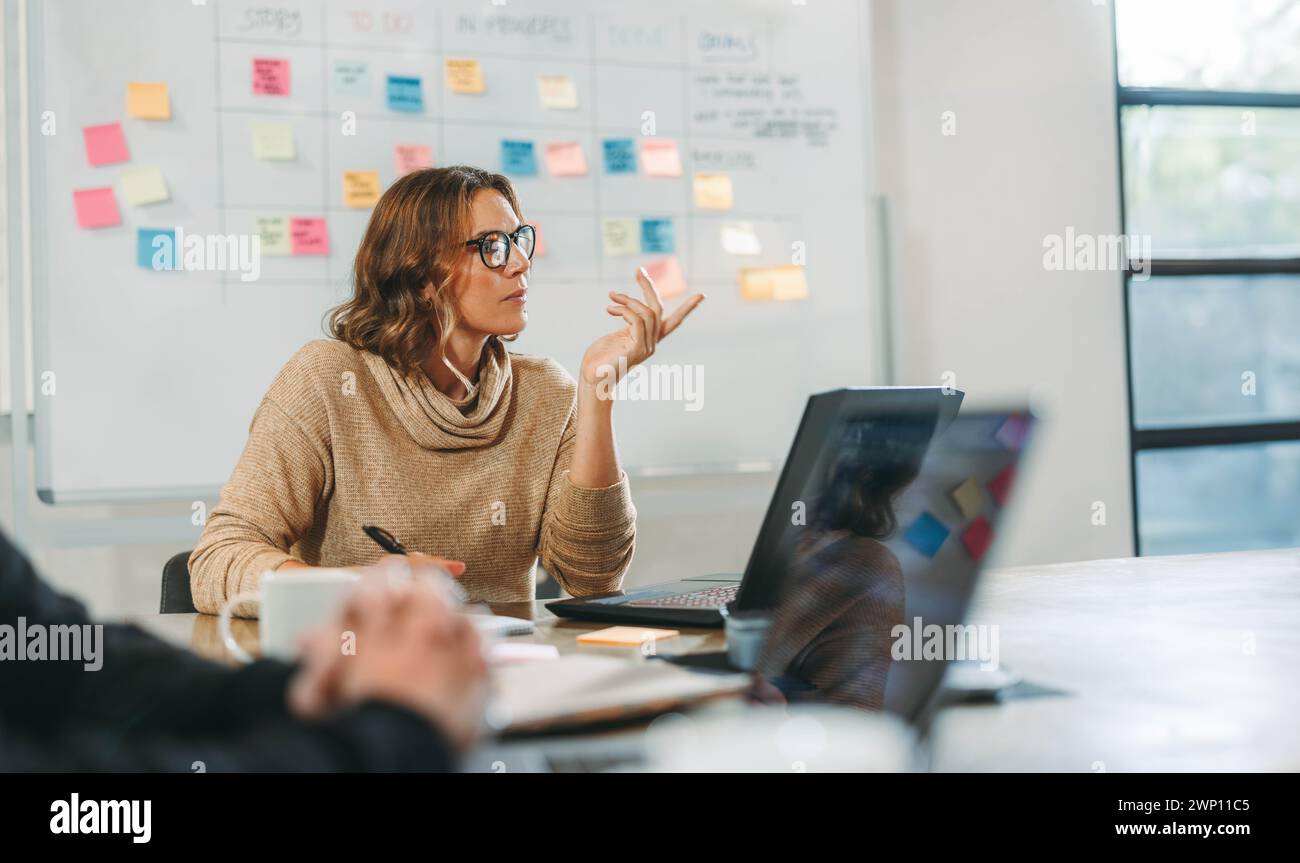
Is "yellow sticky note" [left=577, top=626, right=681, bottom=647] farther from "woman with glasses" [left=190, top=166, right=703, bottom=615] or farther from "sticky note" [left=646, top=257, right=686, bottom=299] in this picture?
"sticky note" [left=646, top=257, right=686, bottom=299]

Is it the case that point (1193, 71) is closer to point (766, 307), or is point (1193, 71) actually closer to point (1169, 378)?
point (1169, 378)

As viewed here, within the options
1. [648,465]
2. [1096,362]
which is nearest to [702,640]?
[648,465]

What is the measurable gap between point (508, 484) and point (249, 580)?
457 millimetres

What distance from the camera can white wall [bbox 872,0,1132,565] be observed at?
2859 mm

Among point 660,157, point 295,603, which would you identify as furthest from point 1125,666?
point 660,157

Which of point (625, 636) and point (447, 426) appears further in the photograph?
point (447, 426)

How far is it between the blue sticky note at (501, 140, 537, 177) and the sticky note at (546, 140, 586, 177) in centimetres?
4

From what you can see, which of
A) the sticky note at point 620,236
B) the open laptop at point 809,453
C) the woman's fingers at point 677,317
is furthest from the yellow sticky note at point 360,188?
the open laptop at point 809,453

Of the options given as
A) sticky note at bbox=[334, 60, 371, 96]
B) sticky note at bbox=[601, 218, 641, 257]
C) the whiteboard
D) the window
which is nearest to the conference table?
the whiteboard

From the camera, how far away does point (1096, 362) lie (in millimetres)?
2994

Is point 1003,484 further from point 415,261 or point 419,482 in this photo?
point 415,261

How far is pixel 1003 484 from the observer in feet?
2.35

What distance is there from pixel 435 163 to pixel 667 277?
572 millimetres

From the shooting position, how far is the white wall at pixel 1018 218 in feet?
9.38
